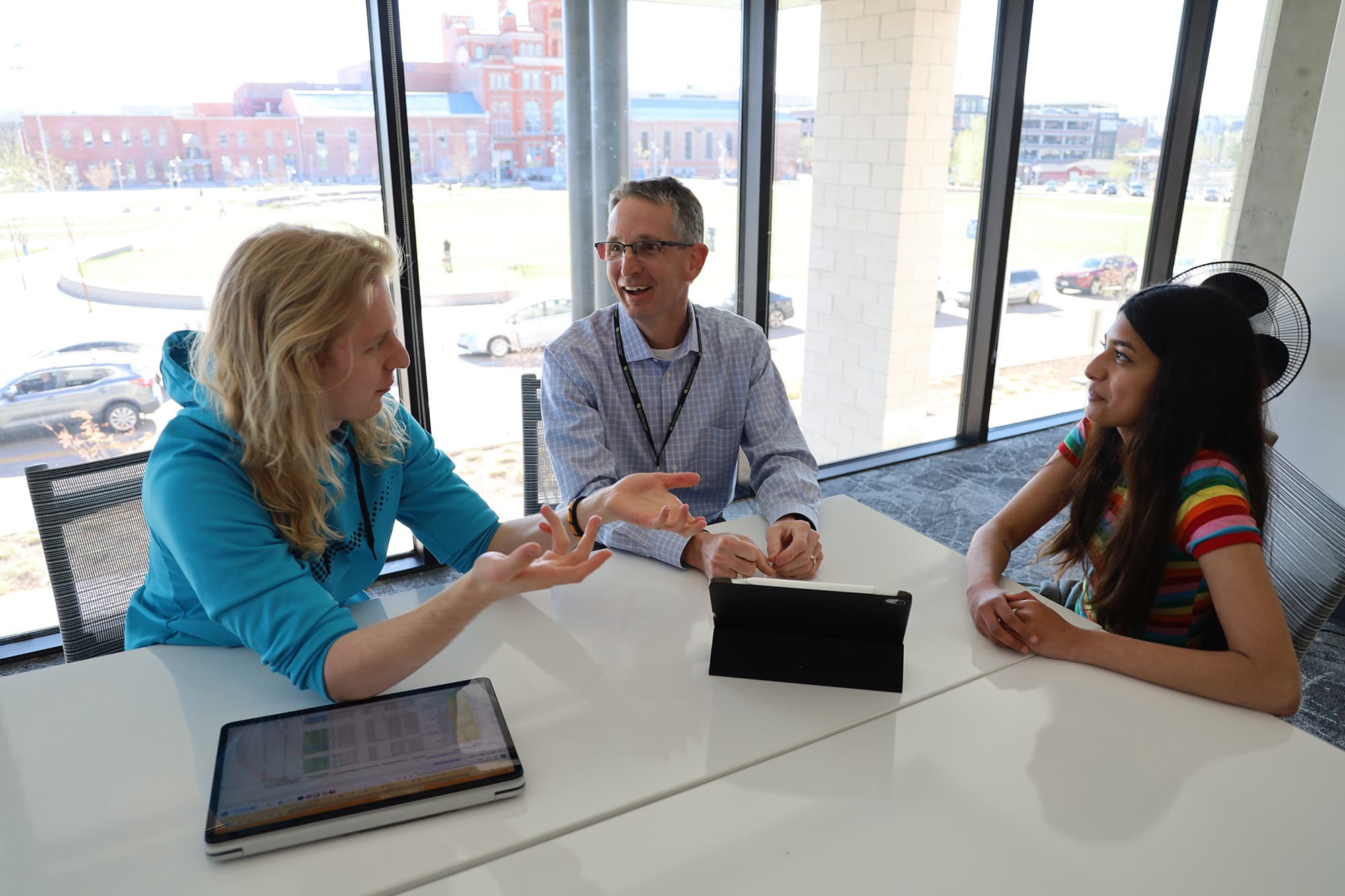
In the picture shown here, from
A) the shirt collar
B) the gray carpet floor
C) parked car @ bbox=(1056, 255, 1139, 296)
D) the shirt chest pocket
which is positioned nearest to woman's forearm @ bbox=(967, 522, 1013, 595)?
the shirt chest pocket

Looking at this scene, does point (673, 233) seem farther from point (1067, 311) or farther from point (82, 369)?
point (1067, 311)

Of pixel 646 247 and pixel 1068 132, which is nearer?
pixel 646 247

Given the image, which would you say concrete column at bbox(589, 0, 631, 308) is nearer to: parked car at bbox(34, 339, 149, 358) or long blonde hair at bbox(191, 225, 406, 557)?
parked car at bbox(34, 339, 149, 358)

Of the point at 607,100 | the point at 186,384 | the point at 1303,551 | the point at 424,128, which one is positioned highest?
the point at 607,100

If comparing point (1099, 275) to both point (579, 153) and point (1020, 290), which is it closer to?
point (1020, 290)

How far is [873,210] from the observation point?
387 cm

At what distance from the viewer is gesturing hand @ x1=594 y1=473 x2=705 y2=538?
4.98 feet

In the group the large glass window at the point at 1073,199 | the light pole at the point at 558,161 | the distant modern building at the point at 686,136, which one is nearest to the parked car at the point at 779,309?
the distant modern building at the point at 686,136

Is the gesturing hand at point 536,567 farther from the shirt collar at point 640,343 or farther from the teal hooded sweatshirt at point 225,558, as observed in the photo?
the shirt collar at point 640,343

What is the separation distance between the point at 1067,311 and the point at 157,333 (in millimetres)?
4328

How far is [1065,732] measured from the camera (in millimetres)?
1204

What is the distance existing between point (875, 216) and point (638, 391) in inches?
85.0

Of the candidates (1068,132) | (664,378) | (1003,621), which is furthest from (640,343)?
(1068,132)

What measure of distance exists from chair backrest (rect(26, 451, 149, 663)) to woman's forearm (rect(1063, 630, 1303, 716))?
1.68m
